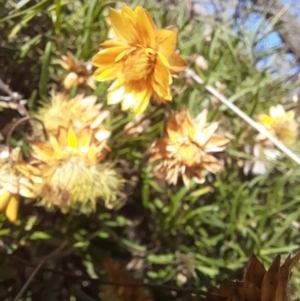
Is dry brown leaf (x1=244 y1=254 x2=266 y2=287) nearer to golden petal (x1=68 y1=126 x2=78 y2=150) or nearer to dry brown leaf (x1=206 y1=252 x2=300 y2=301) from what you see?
dry brown leaf (x1=206 y1=252 x2=300 y2=301)

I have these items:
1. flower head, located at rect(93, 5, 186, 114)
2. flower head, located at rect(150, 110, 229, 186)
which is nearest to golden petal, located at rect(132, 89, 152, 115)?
flower head, located at rect(93, 5, 186, 114)

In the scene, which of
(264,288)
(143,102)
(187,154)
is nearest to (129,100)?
(143,102)

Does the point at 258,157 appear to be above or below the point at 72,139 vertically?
below

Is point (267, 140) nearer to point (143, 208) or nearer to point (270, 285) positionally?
point (143, 208)

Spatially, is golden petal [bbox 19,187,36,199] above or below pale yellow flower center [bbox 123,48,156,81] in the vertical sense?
below

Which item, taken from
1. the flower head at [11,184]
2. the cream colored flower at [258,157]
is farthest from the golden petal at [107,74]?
the cream colored flower at [258,157]
